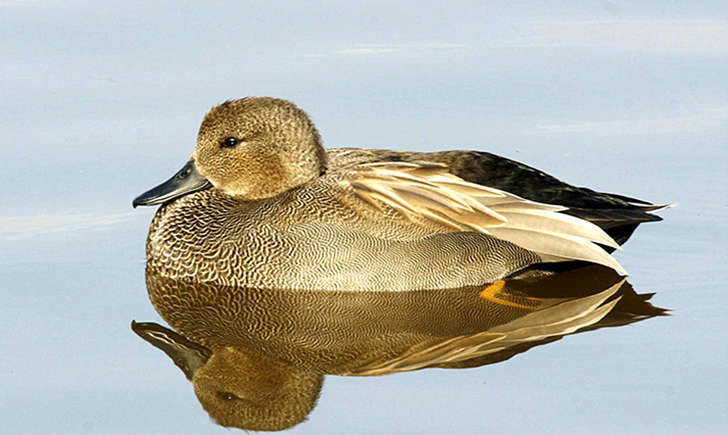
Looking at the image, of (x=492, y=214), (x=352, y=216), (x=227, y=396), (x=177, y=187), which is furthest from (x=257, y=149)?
(x=227, y=396)

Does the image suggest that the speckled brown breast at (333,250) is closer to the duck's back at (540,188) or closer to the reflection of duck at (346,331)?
the reflection of duck at (346,331)

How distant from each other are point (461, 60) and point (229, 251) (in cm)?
426

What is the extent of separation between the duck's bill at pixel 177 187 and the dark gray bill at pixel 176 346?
1.31 metres

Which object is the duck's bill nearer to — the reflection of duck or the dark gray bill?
the reflection of duck

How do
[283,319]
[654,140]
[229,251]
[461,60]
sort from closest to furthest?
[283,319], [229,251], [654,140], [461,60]

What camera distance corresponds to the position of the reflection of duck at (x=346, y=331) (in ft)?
27.5

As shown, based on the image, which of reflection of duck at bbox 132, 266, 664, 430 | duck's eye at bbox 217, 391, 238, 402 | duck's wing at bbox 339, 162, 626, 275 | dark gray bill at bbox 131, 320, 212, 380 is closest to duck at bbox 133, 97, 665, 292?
duck's wing at bbox 339, 162, 626, 275

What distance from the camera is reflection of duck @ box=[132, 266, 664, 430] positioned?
837cm

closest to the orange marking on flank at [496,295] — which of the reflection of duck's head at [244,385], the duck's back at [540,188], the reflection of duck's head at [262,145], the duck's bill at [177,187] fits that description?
the duck's back at [540,188]

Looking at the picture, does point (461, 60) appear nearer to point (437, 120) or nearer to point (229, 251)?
point (437, 120)

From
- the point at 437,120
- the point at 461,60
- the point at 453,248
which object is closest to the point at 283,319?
the point at 453,248

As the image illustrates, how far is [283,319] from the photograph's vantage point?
9438 mm

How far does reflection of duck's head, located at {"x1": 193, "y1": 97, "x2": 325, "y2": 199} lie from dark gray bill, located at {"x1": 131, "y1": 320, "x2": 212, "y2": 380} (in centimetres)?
154

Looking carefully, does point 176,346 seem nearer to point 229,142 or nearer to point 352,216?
point 352,216
